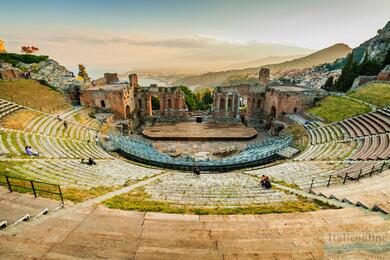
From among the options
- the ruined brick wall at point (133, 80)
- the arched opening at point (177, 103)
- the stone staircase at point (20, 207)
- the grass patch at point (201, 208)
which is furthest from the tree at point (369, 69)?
the stone staircase at point (20, 207)

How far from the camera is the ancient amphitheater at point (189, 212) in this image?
5484 mm

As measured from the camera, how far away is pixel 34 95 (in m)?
29.7

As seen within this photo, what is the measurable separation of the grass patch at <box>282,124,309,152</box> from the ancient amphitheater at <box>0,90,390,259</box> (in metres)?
6.03

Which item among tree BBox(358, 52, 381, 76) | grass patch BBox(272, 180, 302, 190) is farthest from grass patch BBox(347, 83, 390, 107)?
grass patch BBox(272, 180, 302, 190)

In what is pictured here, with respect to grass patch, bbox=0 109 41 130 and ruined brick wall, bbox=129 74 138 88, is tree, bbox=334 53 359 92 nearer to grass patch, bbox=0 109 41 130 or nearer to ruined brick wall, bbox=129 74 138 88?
ruined brick wall, bbox=129 74 138 88

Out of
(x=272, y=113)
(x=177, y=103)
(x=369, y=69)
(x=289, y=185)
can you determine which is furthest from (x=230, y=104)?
(x=369, y=69)

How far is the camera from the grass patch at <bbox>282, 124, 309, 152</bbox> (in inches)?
904

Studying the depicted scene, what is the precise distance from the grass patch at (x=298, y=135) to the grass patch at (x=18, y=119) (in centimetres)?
2898

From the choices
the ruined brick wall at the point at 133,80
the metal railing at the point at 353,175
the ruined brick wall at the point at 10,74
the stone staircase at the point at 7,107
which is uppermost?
the ruined brick wall at the point at 10,74

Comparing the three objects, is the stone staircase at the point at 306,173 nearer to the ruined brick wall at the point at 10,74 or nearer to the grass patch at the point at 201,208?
the grass patch at the point at 201,208

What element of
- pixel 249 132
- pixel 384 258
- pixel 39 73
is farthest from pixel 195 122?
pixel 384 258

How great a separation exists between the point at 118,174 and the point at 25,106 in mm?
19588

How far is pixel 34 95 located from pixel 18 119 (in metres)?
10.1

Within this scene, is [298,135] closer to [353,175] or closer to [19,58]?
[353,175]
